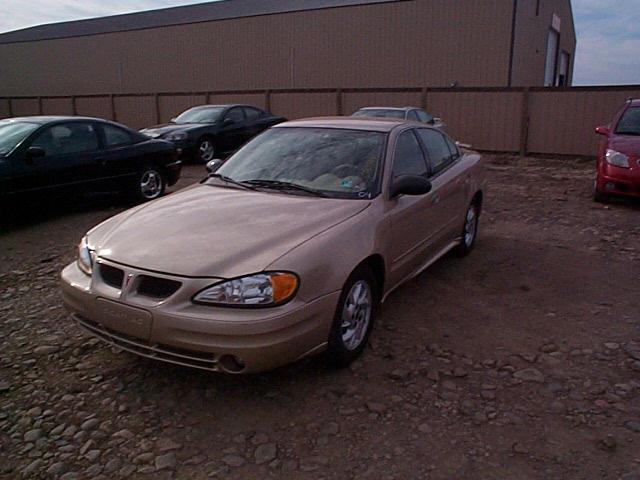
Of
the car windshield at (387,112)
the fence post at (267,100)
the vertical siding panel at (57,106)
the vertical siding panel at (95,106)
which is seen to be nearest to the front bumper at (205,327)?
the car windshield at (387,112)

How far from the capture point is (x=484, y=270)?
17.1 feet

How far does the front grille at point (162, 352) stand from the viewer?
2719 millimetres

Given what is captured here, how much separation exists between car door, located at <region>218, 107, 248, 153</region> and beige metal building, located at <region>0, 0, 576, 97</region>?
31.1 ft

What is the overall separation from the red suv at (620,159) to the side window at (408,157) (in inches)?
185

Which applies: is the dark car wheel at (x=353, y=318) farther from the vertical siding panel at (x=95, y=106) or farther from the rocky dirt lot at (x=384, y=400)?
the vertical siding panel at (x=95, y=106)

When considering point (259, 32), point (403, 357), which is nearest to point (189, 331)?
point (403, 357)

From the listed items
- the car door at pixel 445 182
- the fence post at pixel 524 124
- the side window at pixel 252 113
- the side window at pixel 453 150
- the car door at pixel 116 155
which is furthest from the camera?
the fence post at pixel 524 124

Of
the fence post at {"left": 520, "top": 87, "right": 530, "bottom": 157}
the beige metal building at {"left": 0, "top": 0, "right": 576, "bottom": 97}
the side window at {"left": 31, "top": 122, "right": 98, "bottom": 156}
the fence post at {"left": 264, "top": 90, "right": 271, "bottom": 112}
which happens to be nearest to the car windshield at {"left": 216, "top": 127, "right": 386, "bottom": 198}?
the side window at {"left": 31, "top": 122, "right": 98, "bottom": 156}

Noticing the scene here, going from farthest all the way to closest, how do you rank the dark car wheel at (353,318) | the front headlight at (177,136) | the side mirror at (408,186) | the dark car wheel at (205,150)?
the dark car wheel at (205,150)
the front headlight at (177,136)
the side mirror at (408,186)
the dark car wheel at (353,318)

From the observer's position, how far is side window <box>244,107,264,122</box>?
13.9 m

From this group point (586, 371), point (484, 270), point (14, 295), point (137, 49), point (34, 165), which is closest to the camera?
point (586, 371)

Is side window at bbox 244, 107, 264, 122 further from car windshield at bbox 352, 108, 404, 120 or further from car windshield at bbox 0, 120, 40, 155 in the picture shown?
car windshield at bbox 0, 120, 40, 155

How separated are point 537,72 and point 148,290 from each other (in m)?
24.1

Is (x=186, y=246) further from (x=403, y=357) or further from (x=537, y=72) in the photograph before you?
(x=537, y=72)
